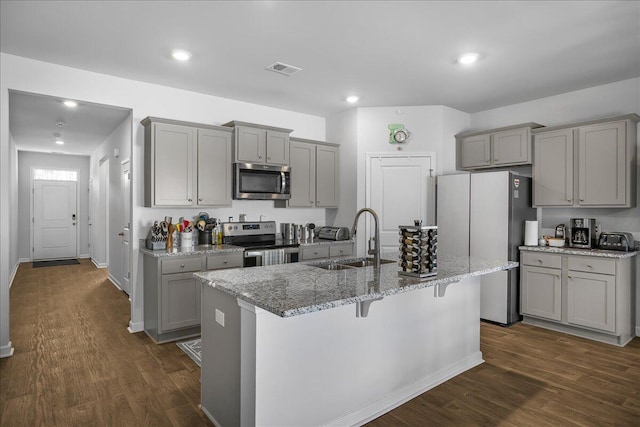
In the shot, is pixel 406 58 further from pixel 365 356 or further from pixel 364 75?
pixel 365 356

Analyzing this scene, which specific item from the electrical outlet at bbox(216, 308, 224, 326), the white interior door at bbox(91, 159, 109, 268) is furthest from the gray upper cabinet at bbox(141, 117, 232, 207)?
the white interior door at bbox(91, 159, 109, 268)

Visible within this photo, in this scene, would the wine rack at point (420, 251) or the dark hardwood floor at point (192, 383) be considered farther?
the dark hardwood floor at point (192, 383)

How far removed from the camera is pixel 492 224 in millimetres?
4379

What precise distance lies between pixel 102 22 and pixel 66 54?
86cm

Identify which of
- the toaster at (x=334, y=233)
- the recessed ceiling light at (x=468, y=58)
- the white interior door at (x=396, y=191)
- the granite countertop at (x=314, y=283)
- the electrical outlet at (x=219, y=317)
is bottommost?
the electrical outlet at (x=219, y=317)

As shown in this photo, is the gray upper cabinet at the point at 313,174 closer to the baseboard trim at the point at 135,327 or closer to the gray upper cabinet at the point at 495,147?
the gray upper cabinet at the point at 495,147

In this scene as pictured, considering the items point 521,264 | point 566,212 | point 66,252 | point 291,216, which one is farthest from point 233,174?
point 66,252

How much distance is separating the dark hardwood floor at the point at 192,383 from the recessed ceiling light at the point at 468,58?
106 inches

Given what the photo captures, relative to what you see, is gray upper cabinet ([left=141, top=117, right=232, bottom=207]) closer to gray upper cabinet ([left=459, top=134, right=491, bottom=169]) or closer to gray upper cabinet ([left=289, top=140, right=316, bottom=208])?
gray upper cabinet ([left=289, top=140, right=316, bottom=208])

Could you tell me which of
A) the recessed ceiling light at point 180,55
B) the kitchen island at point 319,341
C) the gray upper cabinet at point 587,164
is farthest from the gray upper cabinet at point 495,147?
the recessed ceiling light at point 180,55

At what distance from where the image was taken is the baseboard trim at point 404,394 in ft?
7.60

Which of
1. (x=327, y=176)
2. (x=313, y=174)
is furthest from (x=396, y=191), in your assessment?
(x=313, y=174)

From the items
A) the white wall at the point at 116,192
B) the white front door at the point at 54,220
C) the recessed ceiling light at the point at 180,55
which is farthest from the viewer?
the white front door at the point at 54,220

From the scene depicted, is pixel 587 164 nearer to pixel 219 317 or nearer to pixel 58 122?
→ pixel 219 317
